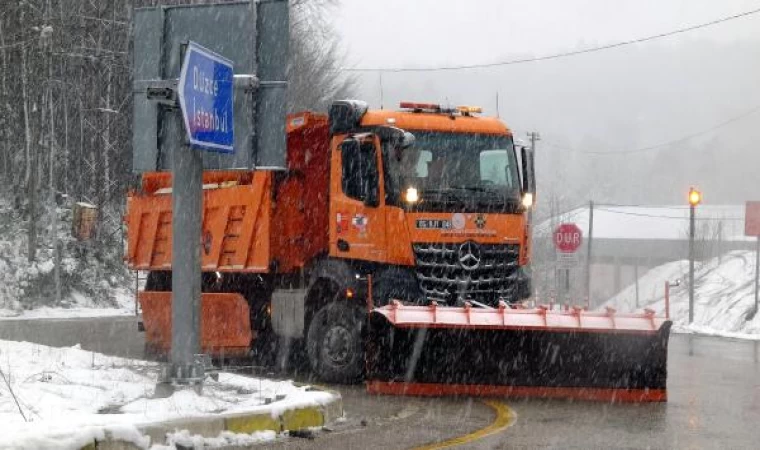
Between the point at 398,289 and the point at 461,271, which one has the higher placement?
the point at 461,271

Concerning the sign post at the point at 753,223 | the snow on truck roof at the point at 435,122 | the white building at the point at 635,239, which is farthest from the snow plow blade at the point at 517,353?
the white building at the point at 635,239

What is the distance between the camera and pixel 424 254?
1287 cm

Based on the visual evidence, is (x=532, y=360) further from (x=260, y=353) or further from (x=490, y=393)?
(x=260, y=353)

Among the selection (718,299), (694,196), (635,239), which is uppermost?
(694,196)

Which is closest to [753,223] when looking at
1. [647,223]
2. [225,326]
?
[225,326]

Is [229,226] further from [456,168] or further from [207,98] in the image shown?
[207,98]

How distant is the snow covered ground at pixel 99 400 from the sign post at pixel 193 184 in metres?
0.41

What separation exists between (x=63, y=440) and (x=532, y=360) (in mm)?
6149

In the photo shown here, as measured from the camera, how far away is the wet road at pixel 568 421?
8648 millimetres

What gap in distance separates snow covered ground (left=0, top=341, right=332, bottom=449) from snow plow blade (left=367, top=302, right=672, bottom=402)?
1540mm

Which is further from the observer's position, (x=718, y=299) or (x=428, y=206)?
(x=718, y=299)

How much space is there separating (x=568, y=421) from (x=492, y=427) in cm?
88

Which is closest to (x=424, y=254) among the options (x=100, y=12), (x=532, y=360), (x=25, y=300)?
(x=532, y=360)

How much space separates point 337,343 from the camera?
43.2ft
